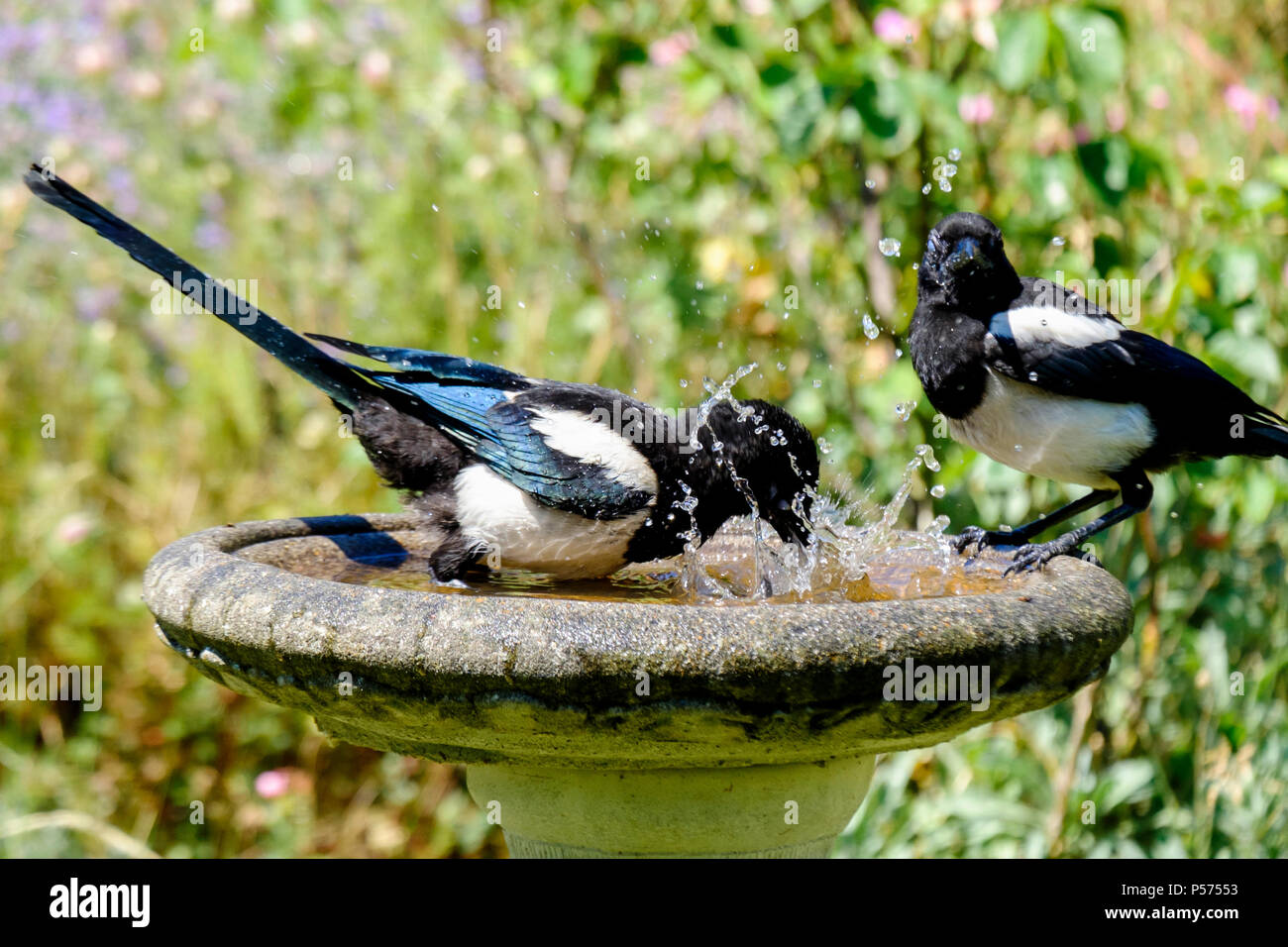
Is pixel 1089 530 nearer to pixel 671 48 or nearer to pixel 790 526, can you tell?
pixel 790 526

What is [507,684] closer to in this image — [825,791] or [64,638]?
[825,791]

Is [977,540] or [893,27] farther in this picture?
[893,27]

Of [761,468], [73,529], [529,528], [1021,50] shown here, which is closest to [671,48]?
[1021,50]

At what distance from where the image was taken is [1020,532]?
292 cm

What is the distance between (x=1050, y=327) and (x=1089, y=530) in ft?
1.51

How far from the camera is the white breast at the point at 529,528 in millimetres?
2404

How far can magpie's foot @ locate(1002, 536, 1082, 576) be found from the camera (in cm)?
256

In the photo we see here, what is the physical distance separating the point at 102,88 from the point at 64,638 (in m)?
2.94

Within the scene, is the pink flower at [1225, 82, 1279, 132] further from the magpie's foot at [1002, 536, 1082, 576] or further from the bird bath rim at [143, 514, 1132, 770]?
the bird bath rim at [143, 514, 1132, 770]

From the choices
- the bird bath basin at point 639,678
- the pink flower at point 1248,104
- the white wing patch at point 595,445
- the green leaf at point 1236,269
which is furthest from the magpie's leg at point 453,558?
the pink flower at point 1248,104

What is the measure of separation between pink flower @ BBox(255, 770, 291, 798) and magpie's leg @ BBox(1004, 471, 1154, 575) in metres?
2.40

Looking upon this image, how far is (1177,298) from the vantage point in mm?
3127

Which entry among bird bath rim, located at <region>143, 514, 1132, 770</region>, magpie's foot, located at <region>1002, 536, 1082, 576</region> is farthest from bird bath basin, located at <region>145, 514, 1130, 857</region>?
magpie's foot, located at <region>1002, 536, 1082, 576</region>

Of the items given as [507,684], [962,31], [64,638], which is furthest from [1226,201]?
[64,638]
